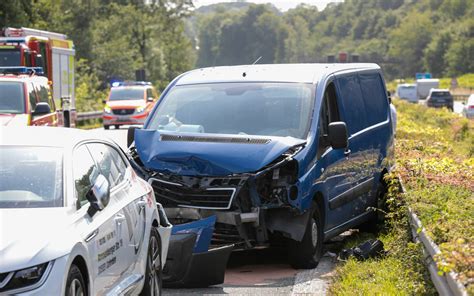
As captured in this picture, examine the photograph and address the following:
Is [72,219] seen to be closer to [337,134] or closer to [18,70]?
[337,134]

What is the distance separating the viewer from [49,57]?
101 feet

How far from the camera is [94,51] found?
84312mm

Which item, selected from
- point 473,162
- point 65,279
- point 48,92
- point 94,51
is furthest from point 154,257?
point 94,51

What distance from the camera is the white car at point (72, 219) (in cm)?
563

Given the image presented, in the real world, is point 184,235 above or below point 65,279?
below

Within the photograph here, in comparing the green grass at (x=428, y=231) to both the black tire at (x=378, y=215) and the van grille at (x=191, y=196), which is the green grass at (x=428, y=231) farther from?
the van grille at (x=191, y=196)

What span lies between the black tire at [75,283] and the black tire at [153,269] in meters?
1.65

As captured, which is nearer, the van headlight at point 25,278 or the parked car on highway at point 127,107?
the van headlight at point 25,278

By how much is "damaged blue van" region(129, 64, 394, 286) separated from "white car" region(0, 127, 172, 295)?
1419 millimetres

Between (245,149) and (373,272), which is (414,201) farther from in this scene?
(245,149)

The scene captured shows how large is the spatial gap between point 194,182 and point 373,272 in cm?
187

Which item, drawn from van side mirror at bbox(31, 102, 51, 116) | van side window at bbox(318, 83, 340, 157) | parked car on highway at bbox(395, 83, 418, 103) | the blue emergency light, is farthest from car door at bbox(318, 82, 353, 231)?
parked car on highway at bbox(395, 83, 418, 103)

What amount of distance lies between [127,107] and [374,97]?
1115 inches

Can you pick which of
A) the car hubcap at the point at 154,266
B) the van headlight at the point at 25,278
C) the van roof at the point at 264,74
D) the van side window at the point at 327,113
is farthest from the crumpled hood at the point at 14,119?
the van headlight at the point at 25,278
